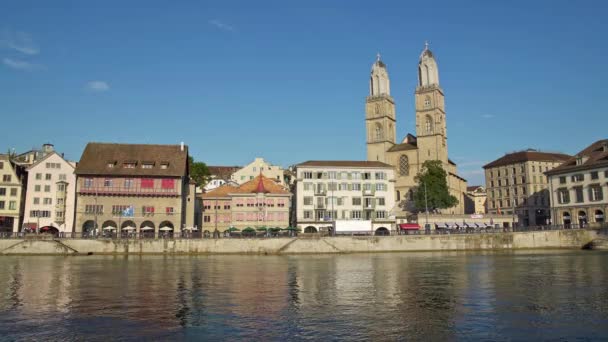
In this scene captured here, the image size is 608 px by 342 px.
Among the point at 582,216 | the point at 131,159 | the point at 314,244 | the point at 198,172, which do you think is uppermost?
the point at 198,172

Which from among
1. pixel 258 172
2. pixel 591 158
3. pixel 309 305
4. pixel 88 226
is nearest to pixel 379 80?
pixel 258 172

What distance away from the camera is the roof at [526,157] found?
122856 millimetres

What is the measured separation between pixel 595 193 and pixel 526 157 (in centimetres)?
3404

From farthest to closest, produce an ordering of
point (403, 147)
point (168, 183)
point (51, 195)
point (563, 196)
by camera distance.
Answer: point (403, 147) < point (563, 196) < point (168, 183) < point (51, 195)

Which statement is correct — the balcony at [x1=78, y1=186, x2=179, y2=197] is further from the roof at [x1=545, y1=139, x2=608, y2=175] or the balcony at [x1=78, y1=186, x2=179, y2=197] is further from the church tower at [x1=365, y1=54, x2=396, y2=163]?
the roof at [x1=545, y1=139, x2=608, y2=175]

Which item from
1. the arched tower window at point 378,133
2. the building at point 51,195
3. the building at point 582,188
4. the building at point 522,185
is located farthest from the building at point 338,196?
the building at point 51,195

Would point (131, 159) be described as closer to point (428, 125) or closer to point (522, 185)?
point (428, 125)

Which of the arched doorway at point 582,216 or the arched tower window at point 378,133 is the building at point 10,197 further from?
the arched doorway at point 582,216

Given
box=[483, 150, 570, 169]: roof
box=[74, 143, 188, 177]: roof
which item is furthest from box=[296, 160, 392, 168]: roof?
box=[483, 150, 570, 169]: roof

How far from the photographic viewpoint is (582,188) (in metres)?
90.6

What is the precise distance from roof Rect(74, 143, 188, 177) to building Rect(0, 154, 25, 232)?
→ 11.2 metres

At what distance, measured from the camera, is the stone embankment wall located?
69875mm

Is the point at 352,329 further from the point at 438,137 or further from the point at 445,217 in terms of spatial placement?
the point at 438,137

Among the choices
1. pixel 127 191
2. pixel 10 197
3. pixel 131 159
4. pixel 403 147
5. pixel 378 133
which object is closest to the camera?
pixel 127 191
